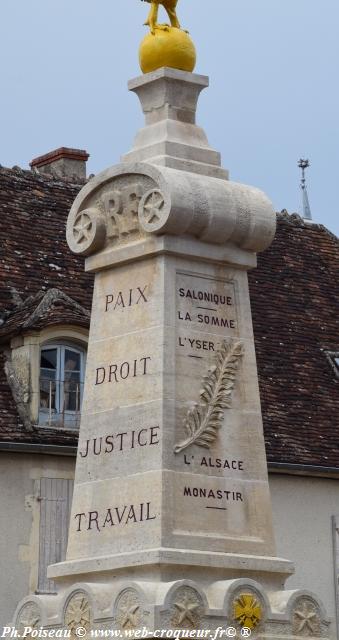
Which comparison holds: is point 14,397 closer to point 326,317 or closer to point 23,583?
point 23,583

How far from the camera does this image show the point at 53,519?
68.7ft

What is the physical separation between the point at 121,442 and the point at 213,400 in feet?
2.23

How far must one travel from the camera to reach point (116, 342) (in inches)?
501

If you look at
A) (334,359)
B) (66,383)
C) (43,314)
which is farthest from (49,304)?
(334,359)

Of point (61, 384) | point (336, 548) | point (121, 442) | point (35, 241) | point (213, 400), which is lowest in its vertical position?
point (121, 442)

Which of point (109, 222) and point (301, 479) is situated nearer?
point (109, 222)

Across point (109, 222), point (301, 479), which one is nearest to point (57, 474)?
point (301, 479)

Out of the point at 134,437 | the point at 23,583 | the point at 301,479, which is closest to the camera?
the point at 134,437

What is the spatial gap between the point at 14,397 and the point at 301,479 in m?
3.83

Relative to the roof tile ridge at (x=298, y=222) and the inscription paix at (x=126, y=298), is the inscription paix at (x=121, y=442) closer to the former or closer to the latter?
the inscription paix at (x=126, y=298)

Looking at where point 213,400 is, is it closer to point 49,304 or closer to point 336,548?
point 49,304

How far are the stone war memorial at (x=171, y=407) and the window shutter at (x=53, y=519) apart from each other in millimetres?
8060

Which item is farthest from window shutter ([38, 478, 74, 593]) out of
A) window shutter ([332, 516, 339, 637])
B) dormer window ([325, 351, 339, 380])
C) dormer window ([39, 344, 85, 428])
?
dormer window ([325, 351, 339, 380])

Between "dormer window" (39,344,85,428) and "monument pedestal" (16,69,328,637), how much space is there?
8.19 metres
